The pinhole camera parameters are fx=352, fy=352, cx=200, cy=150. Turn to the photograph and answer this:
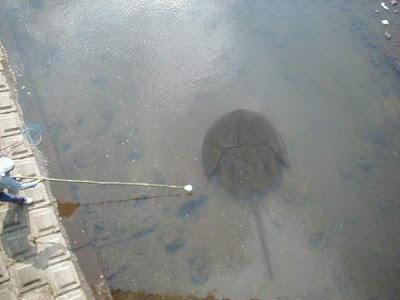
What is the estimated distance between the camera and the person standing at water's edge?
4980 mm

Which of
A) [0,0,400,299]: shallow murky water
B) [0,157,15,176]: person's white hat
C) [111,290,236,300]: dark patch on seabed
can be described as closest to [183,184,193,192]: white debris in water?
[0,0,400,299]: shallow murky water

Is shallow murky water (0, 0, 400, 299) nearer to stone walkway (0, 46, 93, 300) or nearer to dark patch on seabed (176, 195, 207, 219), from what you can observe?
dark patch on seabed (176, 195, 207, 219)

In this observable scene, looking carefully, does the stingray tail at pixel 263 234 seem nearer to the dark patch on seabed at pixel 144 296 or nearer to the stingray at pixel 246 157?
the stingray at pixel 246 157

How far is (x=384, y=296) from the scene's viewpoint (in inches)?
219

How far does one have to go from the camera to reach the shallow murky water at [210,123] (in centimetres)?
574

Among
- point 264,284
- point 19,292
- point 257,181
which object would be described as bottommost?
point 264,284

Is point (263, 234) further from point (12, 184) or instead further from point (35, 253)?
point (12, 184)

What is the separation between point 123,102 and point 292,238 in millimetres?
4182

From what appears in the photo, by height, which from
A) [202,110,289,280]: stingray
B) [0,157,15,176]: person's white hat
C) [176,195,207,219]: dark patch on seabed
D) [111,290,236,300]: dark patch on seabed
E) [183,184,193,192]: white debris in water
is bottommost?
[111,290,236,300]: dark patch on seabed

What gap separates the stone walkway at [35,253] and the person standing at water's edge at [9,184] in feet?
0.65

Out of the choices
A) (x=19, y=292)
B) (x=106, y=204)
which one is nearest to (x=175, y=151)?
(x=106, y=204)

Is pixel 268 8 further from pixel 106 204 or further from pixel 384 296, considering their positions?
pixel 384 296

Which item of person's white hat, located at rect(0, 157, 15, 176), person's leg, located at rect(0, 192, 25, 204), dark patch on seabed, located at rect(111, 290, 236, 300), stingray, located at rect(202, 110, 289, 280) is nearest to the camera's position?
person's white hat, located at rect(0, 157, 15, 176)

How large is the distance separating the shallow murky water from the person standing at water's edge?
92cm
